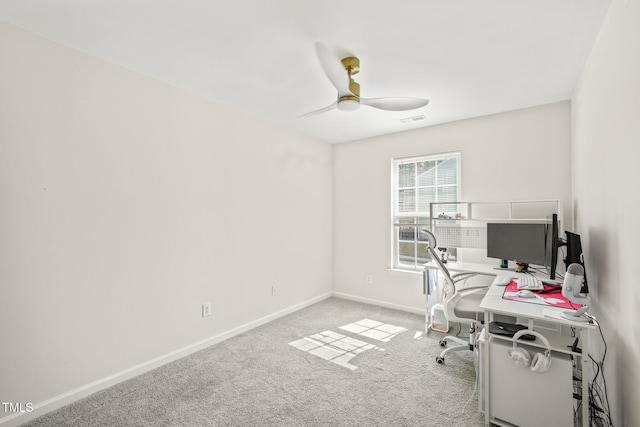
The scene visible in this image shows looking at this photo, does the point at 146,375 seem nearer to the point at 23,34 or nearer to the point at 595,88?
the point at 23,34

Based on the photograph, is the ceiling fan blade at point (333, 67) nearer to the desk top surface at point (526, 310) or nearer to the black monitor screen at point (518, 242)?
the desk top surface at point (526, 310)

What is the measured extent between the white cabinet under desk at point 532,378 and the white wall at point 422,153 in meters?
1.83

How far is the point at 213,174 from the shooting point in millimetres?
2943

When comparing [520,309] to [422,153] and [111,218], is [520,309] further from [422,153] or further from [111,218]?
[111,218]

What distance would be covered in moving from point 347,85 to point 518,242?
2245 mm

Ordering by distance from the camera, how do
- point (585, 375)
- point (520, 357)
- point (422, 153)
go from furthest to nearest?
point (422, 153), point (520, 357), point (585, 375)

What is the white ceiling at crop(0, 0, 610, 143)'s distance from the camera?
5.45 feet

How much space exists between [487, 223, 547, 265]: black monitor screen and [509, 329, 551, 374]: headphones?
120 cm

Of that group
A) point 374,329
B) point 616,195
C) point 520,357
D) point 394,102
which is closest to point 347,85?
point 394,102

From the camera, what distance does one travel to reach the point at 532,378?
5.46 feet

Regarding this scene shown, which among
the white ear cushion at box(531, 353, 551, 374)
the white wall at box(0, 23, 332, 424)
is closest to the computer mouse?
the white ear cushion at box(531, 353, 551, 374)

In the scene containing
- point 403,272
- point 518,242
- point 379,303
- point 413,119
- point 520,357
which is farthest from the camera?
point 379,303

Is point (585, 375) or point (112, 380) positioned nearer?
point (585, 375)

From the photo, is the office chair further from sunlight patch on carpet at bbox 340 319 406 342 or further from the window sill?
the window sill
